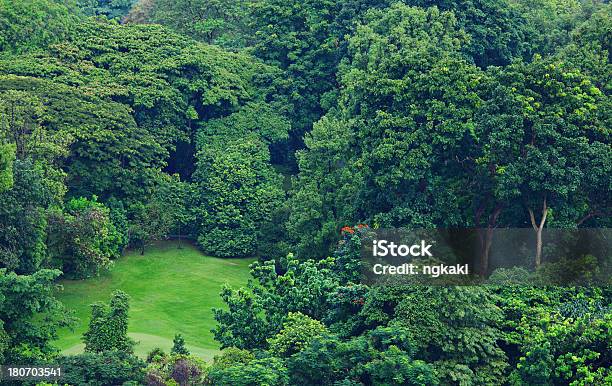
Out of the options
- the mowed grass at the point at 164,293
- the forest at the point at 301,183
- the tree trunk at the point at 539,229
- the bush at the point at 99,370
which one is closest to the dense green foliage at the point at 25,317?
the forest at the point at 301,183

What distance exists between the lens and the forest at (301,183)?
47469 millimetres

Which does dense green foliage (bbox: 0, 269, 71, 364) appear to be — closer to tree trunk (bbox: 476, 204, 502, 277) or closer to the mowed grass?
the mowed grass

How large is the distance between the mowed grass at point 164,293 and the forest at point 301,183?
6.2 inches

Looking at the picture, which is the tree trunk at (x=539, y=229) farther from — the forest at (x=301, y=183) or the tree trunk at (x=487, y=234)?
the tree trunk at (x=487, y=234)

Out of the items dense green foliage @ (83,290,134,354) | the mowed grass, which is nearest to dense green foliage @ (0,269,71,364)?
dense green foliage @ (83,290,134,354)

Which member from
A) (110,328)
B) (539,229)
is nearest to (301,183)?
(539,229)

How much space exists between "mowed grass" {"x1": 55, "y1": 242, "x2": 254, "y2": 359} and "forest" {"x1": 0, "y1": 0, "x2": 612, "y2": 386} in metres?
0.16

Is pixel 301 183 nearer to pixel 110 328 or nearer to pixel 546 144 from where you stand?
pixel 546 144

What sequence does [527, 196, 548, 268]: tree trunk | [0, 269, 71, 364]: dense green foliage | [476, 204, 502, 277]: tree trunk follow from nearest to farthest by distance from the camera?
1. [0, 269, 71, 364]: dense green foliage
2. [527, 196, 548, 268]: tree trunk
3. [476, 204, 502, 277]: tree trunk

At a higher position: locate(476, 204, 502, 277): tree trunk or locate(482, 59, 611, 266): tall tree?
locate(482, 59, 611, 266): tall tree

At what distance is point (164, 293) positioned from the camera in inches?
2429

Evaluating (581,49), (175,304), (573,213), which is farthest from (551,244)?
(175,304)

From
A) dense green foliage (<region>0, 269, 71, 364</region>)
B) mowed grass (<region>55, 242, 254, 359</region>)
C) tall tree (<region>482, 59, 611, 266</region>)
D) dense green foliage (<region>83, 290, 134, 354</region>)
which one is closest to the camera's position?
dense green foliage (<region>0, 269, 71, 364</region>)

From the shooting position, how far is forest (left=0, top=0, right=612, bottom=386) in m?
47.5
